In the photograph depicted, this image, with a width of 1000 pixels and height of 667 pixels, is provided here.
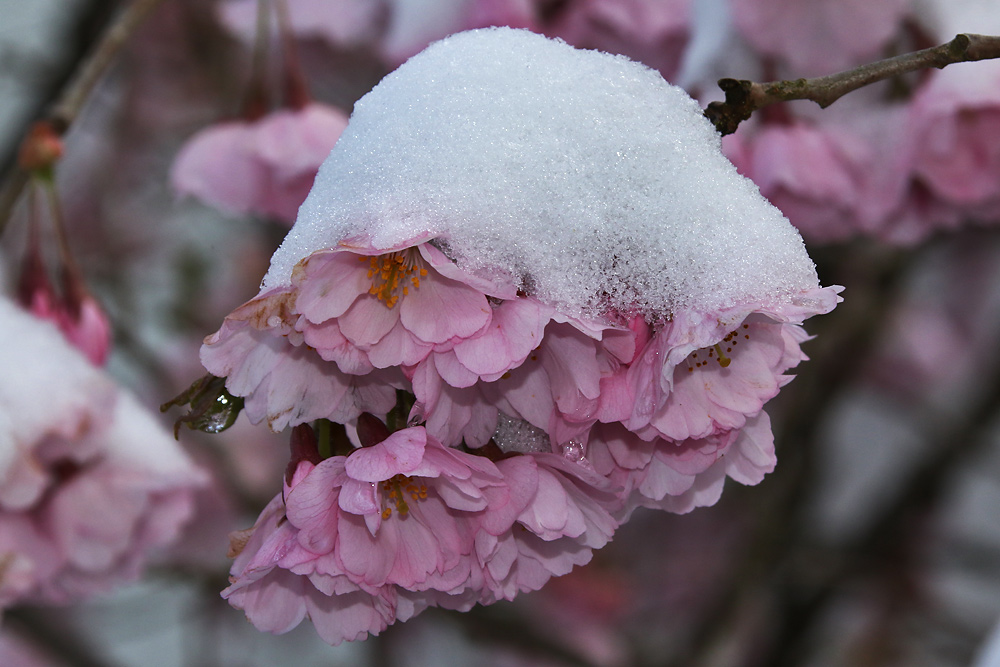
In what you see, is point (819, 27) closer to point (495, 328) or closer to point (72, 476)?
point (495, 328)

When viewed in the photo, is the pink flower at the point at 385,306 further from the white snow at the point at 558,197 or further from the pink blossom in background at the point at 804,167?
the pink blossom in background at the point at 804,167

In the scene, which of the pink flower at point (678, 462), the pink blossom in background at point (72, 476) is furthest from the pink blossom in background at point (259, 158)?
the pink flower at point (678, 462)

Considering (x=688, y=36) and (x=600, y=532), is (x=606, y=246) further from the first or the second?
(x=688, y=36)

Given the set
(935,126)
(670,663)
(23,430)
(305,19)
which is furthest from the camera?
(670,663)

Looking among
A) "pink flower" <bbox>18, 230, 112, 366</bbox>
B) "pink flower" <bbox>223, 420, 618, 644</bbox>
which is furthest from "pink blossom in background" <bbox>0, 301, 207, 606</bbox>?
"pink flower" <bbox>223, 420, 618, 644</bbox>

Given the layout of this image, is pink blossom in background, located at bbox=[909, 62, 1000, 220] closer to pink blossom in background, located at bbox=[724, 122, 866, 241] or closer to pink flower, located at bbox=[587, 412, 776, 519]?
pink blossom in background, located at bbox=[724, 122, 866, 241]

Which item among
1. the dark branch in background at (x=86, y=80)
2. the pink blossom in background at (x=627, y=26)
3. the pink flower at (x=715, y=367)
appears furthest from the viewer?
the pink blossom in background at (x=627, y=26)

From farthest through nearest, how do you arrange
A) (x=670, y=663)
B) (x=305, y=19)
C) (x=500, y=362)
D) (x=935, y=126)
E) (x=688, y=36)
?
(x=670, y=663) < (x=305, y=19) < (x=688, y=36) < (x=935, y=126) < (x=500, y=362)

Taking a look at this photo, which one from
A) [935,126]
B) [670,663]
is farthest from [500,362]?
[670,663]
